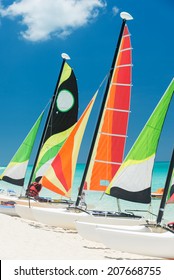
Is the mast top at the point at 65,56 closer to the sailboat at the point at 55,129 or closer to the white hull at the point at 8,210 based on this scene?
the sailboat at the point at 55,129

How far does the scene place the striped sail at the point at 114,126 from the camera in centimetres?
1930

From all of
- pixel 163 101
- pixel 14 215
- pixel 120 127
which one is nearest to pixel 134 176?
pixel 163 101

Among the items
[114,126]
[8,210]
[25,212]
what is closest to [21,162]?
[8,210]

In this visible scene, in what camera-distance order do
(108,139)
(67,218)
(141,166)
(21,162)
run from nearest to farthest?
(141,166) → (67,218) → (108,139) → (21,162)

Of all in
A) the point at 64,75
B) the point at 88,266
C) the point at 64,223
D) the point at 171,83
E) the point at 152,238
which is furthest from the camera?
the point at 64,75

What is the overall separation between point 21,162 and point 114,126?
8.74 metres

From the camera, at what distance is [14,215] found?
21594mm

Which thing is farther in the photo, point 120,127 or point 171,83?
point 120,127

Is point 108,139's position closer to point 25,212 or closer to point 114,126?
point 114,126

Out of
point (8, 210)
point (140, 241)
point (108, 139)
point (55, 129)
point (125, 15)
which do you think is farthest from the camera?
point (55, 129)

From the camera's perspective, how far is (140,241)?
12672 mm

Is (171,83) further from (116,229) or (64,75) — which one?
(64,75)

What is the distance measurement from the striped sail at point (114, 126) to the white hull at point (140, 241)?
19.7ft

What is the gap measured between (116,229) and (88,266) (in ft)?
11.7
